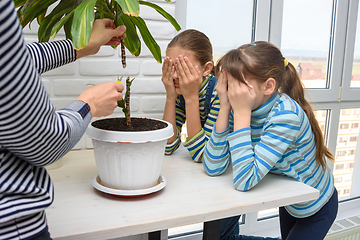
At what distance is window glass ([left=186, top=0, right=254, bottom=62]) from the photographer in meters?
1.56

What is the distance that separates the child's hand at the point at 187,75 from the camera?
3.69ft

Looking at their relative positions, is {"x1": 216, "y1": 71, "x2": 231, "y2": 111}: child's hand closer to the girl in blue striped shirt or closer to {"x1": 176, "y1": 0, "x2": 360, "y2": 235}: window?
the girl in blue striped shirt

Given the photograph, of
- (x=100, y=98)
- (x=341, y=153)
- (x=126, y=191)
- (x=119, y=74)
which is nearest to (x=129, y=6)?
(x=100, y=98)

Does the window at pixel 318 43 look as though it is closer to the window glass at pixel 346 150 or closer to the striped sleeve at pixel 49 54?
the window glass at pixel 346 150

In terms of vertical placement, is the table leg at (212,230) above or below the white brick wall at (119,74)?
below

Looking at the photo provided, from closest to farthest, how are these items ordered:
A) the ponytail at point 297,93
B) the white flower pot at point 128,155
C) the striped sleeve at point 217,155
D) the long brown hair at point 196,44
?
the white flower pot at point 128,155 → the striped sleeve at point 217,155 → the ponytail at point 297,93 → the long brown hair at point 196,44

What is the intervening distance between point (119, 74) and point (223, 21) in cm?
68

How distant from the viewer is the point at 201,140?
113cm

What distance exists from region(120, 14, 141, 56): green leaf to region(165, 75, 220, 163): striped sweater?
1.24 ft

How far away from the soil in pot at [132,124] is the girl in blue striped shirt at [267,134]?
23 cm

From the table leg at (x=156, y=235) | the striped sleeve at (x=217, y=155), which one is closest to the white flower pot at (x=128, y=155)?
the striped sleeve at (x=217, y=155)

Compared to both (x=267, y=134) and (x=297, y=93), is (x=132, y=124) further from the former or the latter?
(x=297, y=93)

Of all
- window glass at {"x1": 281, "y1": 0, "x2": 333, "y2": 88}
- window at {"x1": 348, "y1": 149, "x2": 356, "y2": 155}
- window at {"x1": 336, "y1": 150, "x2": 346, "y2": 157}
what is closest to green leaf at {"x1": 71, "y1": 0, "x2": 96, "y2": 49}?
window glass at {"x1": 281, "y1": 0, "x2": 333, "y2": 88}

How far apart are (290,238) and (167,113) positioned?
66 centimetres
